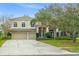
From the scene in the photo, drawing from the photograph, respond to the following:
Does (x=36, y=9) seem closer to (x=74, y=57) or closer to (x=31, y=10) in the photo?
(x=31, y=10)

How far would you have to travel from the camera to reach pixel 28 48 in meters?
15.8

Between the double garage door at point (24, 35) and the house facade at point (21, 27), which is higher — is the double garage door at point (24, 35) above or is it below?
below

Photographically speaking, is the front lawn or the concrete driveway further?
the front lawn

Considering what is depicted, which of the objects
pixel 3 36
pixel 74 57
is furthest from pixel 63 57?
pixel 3 36

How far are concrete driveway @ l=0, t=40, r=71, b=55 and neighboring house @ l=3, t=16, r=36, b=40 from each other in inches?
5.5

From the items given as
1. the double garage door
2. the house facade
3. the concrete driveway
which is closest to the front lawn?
the concrete driveway

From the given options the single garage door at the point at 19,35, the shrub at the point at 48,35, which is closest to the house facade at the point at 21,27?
the single garage door at the point at 19,35

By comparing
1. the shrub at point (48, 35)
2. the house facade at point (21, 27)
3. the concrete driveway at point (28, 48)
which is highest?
the house facade at point (21, 27)

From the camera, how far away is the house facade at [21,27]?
15766 mm

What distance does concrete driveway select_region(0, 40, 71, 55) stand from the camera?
15742 mm

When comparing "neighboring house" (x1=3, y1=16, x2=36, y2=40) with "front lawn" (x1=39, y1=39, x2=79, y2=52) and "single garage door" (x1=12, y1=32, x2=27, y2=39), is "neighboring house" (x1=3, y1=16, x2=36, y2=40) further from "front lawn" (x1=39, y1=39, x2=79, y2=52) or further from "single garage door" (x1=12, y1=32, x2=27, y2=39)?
"front lawn" (x1=39, y1=39, x2=79, y2=52)

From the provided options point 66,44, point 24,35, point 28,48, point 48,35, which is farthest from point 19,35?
point 66,44

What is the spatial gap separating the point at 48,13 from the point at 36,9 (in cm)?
26

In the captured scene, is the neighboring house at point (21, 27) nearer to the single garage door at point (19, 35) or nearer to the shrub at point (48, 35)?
the single garage door at point (19, 35)
